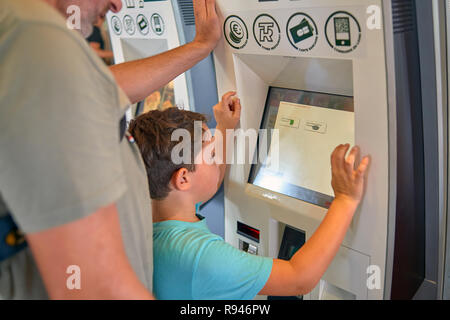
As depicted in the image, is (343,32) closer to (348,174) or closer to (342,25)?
(342,25)

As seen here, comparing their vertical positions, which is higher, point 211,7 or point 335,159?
point 211,7

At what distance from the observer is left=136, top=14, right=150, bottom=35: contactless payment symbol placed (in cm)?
190

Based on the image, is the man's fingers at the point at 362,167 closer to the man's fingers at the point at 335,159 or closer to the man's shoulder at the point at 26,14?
the man's fingers at the point at 335,159

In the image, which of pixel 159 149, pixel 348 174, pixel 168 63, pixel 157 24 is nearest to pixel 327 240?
pixel 348 174

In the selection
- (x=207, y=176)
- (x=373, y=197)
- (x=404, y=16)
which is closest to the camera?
(x=404, y=16)

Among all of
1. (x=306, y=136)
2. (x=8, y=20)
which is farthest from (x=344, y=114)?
(x=8, y=20)

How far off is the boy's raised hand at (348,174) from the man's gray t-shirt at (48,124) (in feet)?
2.80

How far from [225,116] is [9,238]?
3.47 feet

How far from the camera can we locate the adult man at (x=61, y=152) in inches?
21.3

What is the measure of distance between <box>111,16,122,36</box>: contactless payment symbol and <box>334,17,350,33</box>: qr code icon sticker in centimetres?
139

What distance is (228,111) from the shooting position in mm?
1618

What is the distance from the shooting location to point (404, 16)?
3.61 feet

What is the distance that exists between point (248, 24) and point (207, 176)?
0.56 metres
